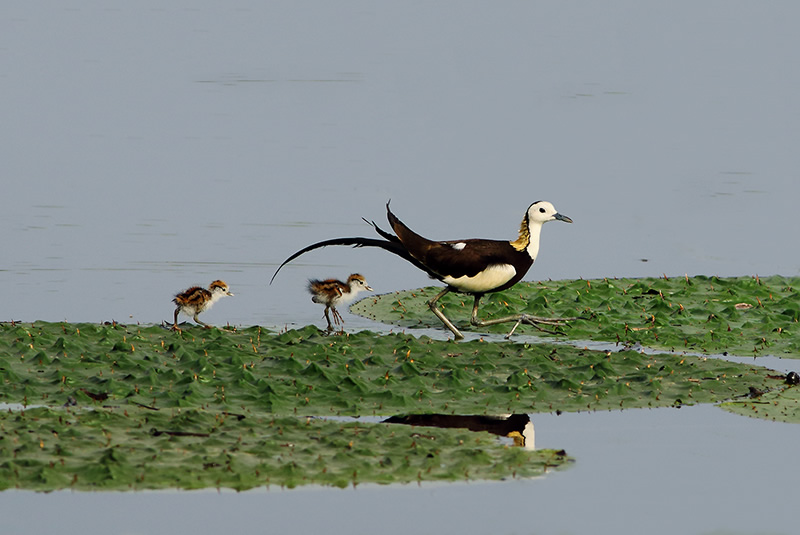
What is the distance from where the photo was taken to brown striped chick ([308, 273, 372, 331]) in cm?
2092

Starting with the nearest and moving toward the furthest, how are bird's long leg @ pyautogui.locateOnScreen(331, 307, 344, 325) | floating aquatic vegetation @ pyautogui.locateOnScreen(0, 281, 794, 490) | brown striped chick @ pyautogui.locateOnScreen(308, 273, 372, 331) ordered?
floating aquatic vegetation @ pyautogui.locateOnScreen(0, 281, 794, 490)
brown striped chick @ pyautogui.locateOnScreen(308, 273, 372, 331)
bird's long leg @ pyautogui.locateOnScreen(331, 307, 344, 325)

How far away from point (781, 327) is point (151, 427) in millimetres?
10871

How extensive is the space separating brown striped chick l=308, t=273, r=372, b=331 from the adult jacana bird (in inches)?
30.7

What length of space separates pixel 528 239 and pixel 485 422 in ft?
20.0

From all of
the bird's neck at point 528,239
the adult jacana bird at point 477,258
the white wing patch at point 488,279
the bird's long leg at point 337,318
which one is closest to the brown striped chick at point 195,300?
the bird's long leg at point 337,318

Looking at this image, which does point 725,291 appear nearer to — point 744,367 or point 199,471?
point 744,367

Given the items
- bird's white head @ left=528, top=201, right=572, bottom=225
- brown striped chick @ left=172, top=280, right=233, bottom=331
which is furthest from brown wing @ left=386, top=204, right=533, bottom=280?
brown striped chick @ left=172, top=280, right=233, bottom=331

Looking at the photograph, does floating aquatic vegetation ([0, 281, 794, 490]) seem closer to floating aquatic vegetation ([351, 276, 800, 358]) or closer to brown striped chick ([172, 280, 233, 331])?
brown striped chick ([172, 280, 233, 331])

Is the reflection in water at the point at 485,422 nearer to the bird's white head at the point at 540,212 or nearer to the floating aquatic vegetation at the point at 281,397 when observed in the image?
the floating aquatic vegetation at the point at 281,397

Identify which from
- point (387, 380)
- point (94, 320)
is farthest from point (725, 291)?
point (94, 320)

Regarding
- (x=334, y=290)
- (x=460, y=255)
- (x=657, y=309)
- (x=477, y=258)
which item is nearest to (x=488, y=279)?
(x=477, y=258)

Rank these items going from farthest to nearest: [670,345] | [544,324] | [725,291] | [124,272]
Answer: [124,272]
[725,291]
[544,324]
[670,345]

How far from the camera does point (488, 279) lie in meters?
21.0

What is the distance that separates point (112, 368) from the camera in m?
17.6
